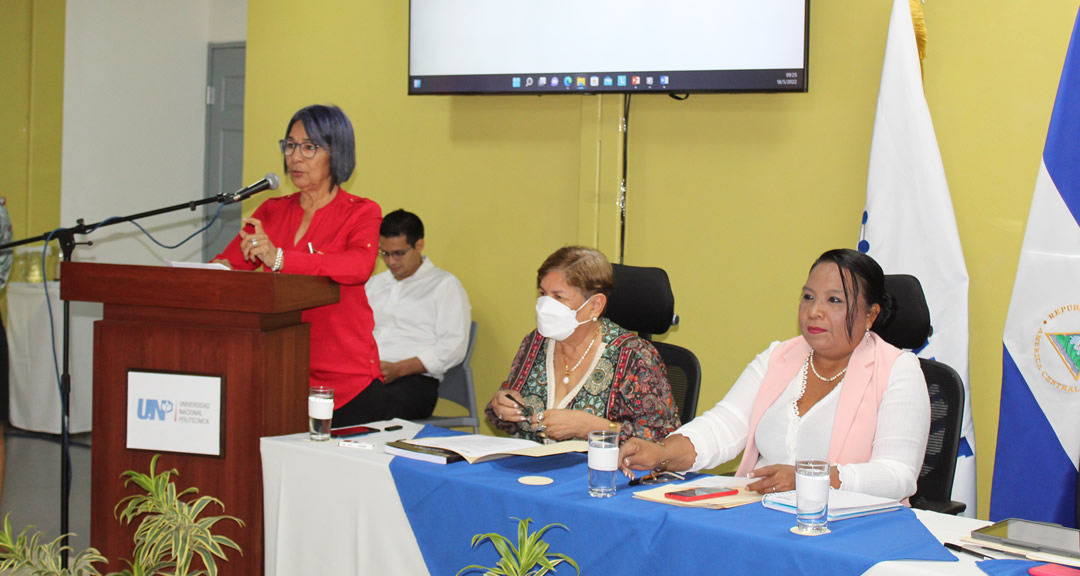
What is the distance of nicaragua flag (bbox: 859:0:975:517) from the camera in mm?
3193

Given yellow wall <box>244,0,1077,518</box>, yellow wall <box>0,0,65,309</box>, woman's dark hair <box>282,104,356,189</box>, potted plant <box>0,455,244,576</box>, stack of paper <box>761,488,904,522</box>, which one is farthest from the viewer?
yellow wall <box>0,0,65,309</box>

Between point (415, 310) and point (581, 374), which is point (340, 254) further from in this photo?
point (415, 310)

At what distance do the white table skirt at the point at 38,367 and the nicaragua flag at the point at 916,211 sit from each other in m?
4.21

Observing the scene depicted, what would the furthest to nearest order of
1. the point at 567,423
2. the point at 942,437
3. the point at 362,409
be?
the point at 362,409, the point at 567,423, the point at 942,437

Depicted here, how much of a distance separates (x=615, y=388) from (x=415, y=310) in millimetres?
1848

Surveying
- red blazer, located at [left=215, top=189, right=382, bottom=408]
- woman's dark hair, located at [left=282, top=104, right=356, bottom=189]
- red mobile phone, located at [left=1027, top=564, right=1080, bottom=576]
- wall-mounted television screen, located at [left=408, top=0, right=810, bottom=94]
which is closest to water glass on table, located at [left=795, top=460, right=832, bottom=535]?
red mobile phone, located at [left=1027, top=564, right=1080, bottom=576]

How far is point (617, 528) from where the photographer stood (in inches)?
73.0

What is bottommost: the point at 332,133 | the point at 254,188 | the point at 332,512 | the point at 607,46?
the point at 332,512

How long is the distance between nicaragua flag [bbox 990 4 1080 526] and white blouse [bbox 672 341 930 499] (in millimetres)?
885

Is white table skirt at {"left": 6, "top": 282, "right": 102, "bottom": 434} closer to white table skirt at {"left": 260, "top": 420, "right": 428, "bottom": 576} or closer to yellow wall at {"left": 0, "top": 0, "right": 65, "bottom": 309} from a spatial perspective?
yellow wall at {"left": 0, "top": 0, "right": 65, "bottom": 309}

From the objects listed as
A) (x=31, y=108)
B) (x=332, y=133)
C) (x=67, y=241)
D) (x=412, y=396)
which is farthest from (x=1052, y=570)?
(x=31, y=108)

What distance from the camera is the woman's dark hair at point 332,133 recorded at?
2906mm

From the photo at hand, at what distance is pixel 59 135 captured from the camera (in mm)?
5992

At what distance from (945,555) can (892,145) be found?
2.01 metres
